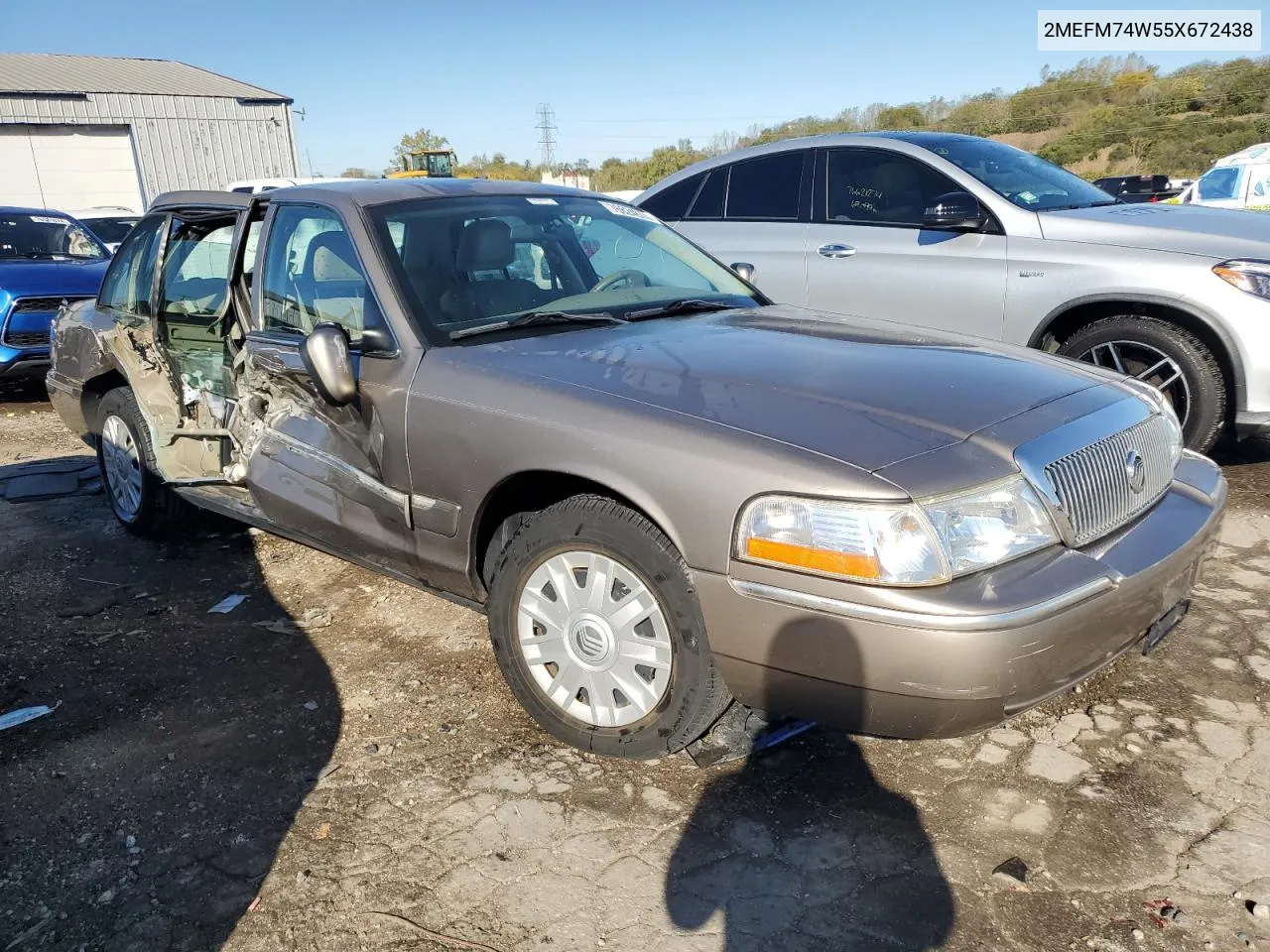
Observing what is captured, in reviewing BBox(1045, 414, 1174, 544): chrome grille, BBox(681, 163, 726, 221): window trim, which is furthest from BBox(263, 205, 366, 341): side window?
BBox(681, 163, 726, 221): window trim

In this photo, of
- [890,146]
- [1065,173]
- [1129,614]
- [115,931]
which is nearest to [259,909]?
[115,931]

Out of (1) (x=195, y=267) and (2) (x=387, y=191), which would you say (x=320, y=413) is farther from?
(1) (x=195, y=267)

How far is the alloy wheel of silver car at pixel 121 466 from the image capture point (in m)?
4.78

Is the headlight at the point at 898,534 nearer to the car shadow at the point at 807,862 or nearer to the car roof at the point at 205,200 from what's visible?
the car shadow at the point at 807,862

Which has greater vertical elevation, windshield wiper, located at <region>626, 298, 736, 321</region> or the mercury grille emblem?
windshield wiper, located at <region>626, 298, 736, 321</region>

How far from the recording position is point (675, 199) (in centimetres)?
669

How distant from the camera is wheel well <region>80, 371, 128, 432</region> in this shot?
16.0ft

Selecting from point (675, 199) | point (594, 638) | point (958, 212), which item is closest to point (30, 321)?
point (675, 199)

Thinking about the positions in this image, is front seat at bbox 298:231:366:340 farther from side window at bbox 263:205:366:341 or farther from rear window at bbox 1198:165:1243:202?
rear window at bbox 1198:165:1243:202

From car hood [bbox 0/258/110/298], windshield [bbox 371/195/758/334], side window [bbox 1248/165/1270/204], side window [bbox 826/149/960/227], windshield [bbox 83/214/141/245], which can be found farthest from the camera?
windshield [bbox 83/214/141/245]

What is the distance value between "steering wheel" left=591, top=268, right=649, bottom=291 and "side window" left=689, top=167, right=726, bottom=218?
9.44 feet

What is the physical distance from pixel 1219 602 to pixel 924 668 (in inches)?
88.0

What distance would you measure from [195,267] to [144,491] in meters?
1.15

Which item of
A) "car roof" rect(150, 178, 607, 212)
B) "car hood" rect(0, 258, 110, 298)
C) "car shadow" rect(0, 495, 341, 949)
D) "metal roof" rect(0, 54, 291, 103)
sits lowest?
"car shadow" rect(0, 495, 341, 949)
